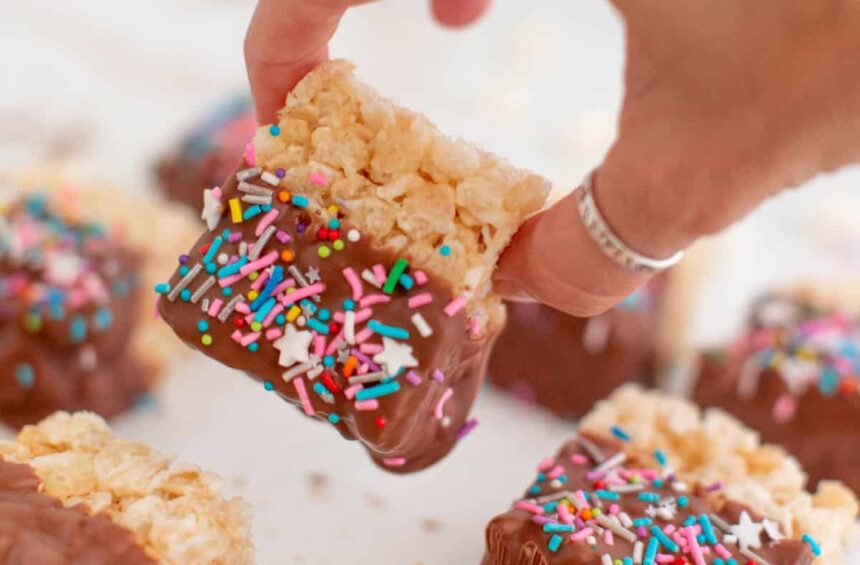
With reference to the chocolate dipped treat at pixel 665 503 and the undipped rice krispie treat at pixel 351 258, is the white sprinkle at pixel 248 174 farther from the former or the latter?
the chocolate dipped treat at pixel 665 503

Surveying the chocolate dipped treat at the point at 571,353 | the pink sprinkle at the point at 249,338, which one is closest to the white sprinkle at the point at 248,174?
the pink sprinkle at the point at 249,338

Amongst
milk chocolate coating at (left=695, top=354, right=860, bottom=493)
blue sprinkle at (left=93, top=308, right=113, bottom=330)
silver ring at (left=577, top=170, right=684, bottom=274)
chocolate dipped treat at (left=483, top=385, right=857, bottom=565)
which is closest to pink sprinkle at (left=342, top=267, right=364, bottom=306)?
silver ring at (left=577, top=170, right=684, bottom=274)

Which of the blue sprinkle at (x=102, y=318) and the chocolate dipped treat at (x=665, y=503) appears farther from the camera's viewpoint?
the blue sprinkle at (x=102, y=318)

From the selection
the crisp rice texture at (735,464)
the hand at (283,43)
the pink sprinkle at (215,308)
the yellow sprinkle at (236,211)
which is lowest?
the crisp rice texture at (735,464)

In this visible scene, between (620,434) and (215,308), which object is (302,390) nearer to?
(215,308)

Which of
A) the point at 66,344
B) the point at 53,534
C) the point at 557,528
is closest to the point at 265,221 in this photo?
the point at 53,534

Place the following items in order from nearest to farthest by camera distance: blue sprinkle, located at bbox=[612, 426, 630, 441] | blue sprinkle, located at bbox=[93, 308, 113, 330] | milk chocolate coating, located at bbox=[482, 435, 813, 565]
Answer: milk chocolate coating, located at bbox=[482, 435, 813, 565] → blue sprinkle, located at bbox=[612, 426, 630, 441] → blue sprinkle, located at bbox=[93, 308, 113, 330]

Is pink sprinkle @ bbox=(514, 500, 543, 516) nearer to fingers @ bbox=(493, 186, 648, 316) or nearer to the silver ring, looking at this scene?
fingers @ bbox=(493, 186, 648, 316)
